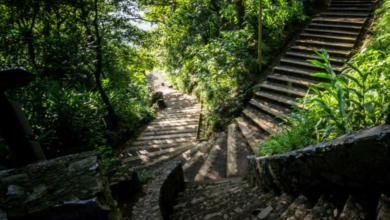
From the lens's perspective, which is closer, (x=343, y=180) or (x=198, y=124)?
(x=343, y=180)

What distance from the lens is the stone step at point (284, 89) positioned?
4410mm

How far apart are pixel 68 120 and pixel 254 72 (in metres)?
5.05

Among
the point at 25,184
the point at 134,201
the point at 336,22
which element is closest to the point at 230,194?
the point at 134,201

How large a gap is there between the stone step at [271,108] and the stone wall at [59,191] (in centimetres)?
379

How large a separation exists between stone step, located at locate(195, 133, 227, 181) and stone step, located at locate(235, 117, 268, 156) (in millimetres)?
594

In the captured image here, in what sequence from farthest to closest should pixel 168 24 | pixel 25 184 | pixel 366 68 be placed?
pixel 168 24
pixel 366 68
pixel 25 184

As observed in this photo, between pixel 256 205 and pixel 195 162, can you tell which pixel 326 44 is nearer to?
pixel 195 162

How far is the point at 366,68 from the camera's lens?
232cm

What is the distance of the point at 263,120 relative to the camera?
4.39m

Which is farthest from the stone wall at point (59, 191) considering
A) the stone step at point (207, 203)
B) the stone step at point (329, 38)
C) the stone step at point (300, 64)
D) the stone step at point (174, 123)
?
the stone step at point (329, 38)

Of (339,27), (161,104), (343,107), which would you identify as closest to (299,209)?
(343,107)

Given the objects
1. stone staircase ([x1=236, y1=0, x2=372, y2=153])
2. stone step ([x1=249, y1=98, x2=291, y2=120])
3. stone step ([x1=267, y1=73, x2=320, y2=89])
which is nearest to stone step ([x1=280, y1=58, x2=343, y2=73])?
stone staircase ([x1=236, y1=0, x2=372, y2=153])

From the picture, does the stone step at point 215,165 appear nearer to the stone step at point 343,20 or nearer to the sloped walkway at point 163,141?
the sloped walkway at point 163,141

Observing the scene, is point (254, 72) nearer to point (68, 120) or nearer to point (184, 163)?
point (184, 163)
